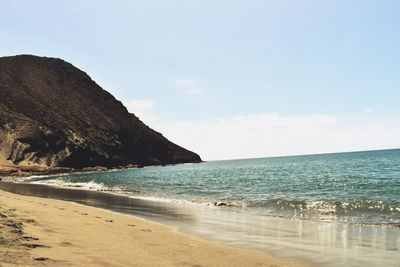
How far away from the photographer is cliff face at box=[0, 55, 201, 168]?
10331 cm

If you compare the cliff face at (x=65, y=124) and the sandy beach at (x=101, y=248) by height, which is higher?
the cliff face at (x=65, y=124)

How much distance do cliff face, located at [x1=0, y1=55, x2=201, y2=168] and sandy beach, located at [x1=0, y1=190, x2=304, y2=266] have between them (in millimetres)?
95650

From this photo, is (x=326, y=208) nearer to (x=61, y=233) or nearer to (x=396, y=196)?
(x=396, y=196)

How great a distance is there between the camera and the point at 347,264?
8461 millimetres

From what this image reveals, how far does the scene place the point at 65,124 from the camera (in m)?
118

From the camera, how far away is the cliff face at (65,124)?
103312mm

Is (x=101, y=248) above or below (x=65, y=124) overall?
below

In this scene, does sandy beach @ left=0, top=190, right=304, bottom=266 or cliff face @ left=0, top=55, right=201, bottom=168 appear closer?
sandy beach @ left=0, top=190, right=304, bottom=266

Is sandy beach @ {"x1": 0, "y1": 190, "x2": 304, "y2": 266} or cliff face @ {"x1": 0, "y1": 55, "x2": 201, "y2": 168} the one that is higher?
cliff face @ {"x1": 0, "y1": 55, "x2": 201, "y2": 168}

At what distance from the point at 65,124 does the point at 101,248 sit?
117m

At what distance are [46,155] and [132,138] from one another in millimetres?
39354

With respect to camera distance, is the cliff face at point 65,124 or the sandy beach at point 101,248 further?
the cliff face at point 65,124

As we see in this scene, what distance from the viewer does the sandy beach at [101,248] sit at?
6.87 meters

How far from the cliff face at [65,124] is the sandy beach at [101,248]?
9565cm
